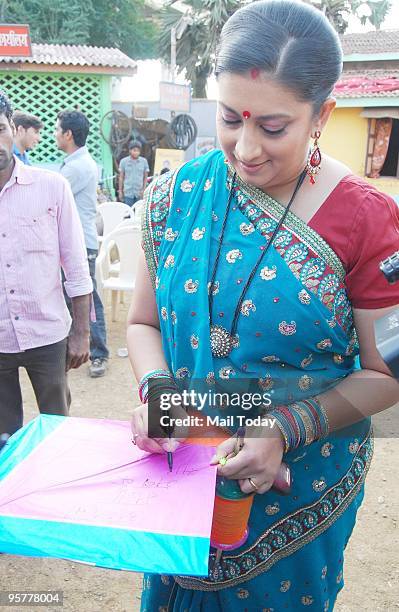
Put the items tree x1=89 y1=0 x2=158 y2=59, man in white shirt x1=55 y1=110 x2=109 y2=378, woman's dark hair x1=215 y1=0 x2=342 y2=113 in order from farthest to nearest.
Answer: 1. tree x1=89 y1=0 x2=158 y2=59
2. man in white shirt x1=55 y1=110 x2=109 y2=378
3. woman's dark hair x1=215 y1=0 x2=342 y2=113

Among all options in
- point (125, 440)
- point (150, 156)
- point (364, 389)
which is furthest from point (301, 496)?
point (150, 156)

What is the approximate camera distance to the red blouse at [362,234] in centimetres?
108

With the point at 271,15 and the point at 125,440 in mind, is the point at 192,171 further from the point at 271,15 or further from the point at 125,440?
the point at 125,440

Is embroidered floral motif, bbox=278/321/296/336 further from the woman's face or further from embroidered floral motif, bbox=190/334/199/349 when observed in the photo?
the woman's face

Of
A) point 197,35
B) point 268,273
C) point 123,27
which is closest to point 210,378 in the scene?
point 268,273

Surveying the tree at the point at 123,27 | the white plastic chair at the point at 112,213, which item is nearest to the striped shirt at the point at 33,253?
the white plastic chair at the point at 112,213

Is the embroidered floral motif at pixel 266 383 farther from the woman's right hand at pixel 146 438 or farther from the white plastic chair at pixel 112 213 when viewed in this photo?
the white plastic chair at pixel 112 213

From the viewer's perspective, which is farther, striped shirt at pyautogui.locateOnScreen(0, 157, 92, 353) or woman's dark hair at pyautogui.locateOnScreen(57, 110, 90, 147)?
woman's dark hair at pyautogui.locateOnScreen(57, 110, 90, 147)

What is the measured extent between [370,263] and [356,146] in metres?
9.45

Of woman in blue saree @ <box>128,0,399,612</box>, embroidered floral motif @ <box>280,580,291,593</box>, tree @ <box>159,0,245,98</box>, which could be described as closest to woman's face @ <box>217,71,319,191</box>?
woman in blue saree @ <box>128,0,399,612</box>

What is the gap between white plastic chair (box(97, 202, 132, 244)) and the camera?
Answer: 22.5 feet

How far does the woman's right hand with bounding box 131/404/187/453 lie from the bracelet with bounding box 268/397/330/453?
198 mm

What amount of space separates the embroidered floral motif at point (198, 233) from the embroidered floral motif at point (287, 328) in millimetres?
260

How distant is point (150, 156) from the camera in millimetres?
14391
